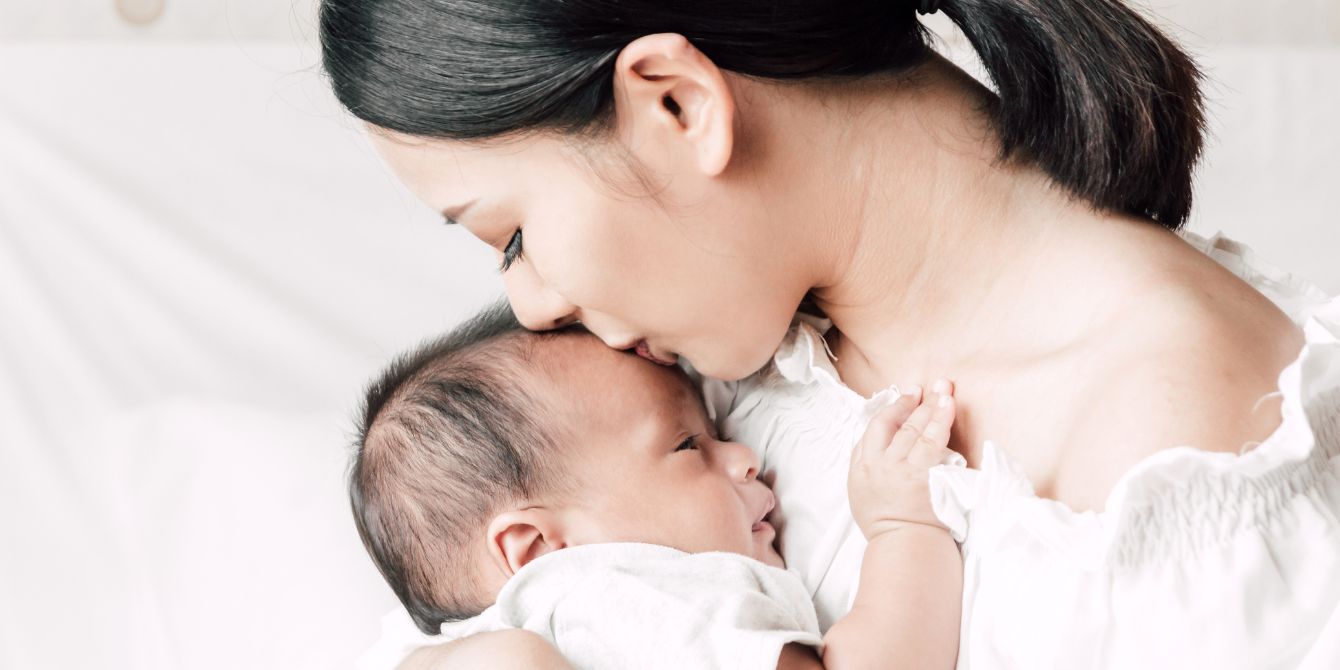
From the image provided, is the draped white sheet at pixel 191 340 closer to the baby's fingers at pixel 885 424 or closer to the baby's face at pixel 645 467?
the baby's face at pixel 645 467

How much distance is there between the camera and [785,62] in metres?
0.98

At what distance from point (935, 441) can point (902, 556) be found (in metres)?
0.09

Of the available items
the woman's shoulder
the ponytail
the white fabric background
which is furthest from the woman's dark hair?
the white fabric background

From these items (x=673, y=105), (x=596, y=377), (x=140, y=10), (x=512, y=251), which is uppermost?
(x=673, y=105)

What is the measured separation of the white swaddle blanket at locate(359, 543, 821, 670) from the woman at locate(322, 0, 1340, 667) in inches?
6.1

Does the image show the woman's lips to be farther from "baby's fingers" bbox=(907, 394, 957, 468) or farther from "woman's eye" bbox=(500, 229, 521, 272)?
"baby's fingers" bbox=(907, 394, 957, 468)

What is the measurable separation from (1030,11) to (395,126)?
458 millimetres

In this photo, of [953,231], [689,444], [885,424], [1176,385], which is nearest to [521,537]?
[689,444]

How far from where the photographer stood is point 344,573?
1.46 m

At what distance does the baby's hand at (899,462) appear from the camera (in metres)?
0.99

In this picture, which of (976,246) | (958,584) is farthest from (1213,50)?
(958,584)

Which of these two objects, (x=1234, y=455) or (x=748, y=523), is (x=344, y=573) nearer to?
(x=748, y=523)

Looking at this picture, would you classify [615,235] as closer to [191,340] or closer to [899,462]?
[899,462]

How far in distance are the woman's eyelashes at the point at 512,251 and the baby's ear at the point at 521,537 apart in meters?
0.19
